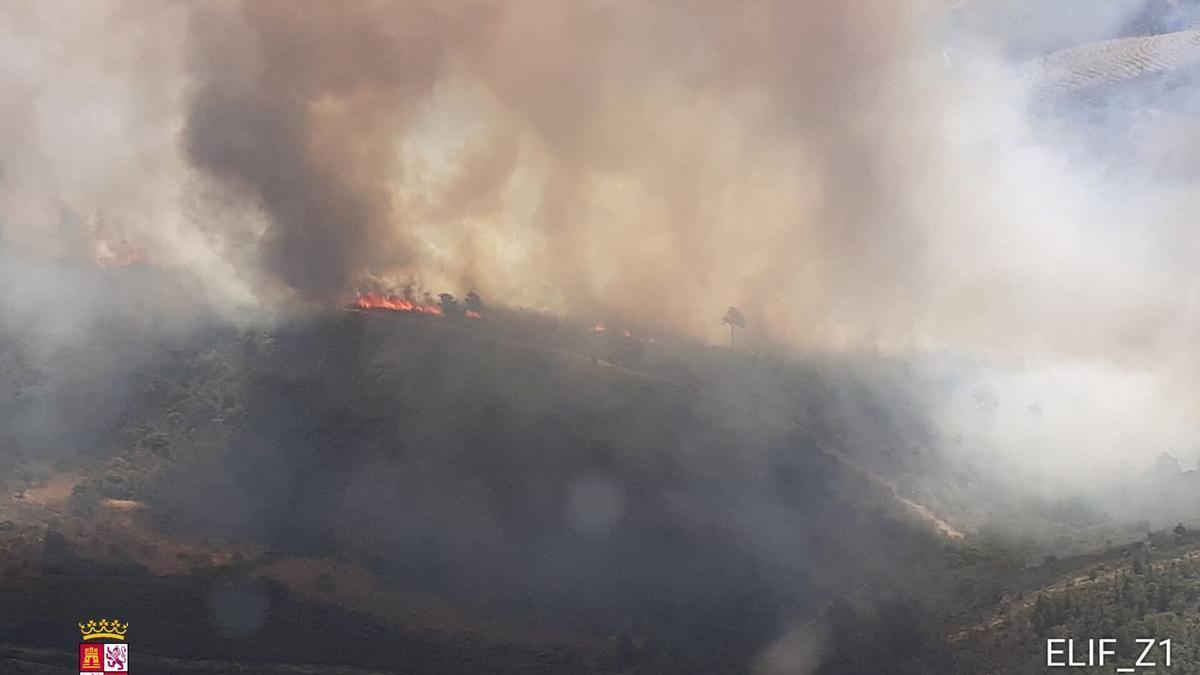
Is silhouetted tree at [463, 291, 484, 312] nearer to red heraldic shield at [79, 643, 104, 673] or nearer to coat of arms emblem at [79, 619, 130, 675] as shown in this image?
coat of arms emblem at [79, 619, 130, 675]

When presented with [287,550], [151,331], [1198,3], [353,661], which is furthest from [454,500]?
[1198,3]

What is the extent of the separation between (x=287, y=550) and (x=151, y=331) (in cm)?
2103

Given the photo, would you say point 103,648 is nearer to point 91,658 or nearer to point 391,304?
point 91,658

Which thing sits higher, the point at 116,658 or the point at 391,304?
the point at 391,304

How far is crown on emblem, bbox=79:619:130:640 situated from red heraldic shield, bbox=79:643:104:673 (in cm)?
57

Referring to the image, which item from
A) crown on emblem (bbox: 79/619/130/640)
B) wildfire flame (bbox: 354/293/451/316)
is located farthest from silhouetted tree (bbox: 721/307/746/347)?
crown on emblem (bbox: 79/619/130/640)

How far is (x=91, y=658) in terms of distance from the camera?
44094 mm

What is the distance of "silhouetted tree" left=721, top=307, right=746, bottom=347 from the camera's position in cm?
7400

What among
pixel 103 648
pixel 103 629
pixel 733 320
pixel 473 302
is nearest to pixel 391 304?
pixel 473 302

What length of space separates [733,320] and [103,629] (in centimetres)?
4010

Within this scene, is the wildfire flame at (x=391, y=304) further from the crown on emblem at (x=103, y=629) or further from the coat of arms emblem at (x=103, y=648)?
the coat of arms emblem at (x=103, y=648)

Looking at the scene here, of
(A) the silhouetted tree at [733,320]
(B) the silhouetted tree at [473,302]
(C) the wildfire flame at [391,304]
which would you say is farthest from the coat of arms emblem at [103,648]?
(A) the silhouetted tree at [733,320]

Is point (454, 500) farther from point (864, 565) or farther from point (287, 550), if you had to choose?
point (864, 565)

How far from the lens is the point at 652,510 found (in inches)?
2163
